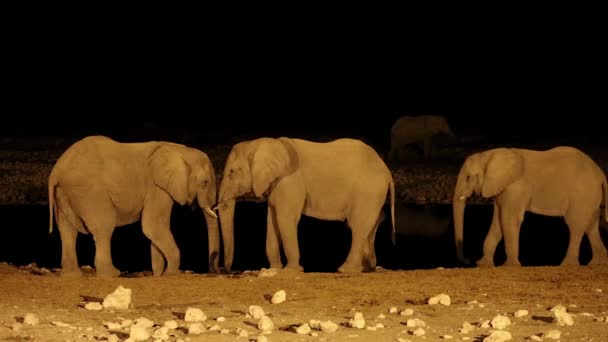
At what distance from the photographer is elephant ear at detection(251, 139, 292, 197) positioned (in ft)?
40.5

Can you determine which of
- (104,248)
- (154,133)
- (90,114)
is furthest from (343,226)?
(90,114)

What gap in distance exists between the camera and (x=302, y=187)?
41.4 ft

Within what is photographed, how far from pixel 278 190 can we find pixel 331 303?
11.1 ft

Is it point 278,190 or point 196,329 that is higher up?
point 278,190

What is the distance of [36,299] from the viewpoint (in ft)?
31.0

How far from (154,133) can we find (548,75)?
23084 millimetres

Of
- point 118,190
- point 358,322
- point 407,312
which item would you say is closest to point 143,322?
point 358,322

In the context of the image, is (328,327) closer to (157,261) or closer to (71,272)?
(71,272)

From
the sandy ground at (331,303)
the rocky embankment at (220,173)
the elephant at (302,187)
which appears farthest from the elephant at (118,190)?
the rocky embankment at (220,173)

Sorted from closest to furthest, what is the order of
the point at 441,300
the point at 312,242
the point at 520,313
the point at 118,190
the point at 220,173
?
the point at 520,313
the point at 441,300
the point at 118,190
the point at 312,242
the point at 220,173

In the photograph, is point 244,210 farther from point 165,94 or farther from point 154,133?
point 165,94

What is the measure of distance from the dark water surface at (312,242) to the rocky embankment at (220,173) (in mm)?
2055

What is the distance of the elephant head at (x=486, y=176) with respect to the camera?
13.3 m

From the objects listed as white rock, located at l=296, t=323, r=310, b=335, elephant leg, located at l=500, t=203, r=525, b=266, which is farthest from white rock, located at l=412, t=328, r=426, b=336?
elephant leg, located at l=500, t=203, r=525, b=266
